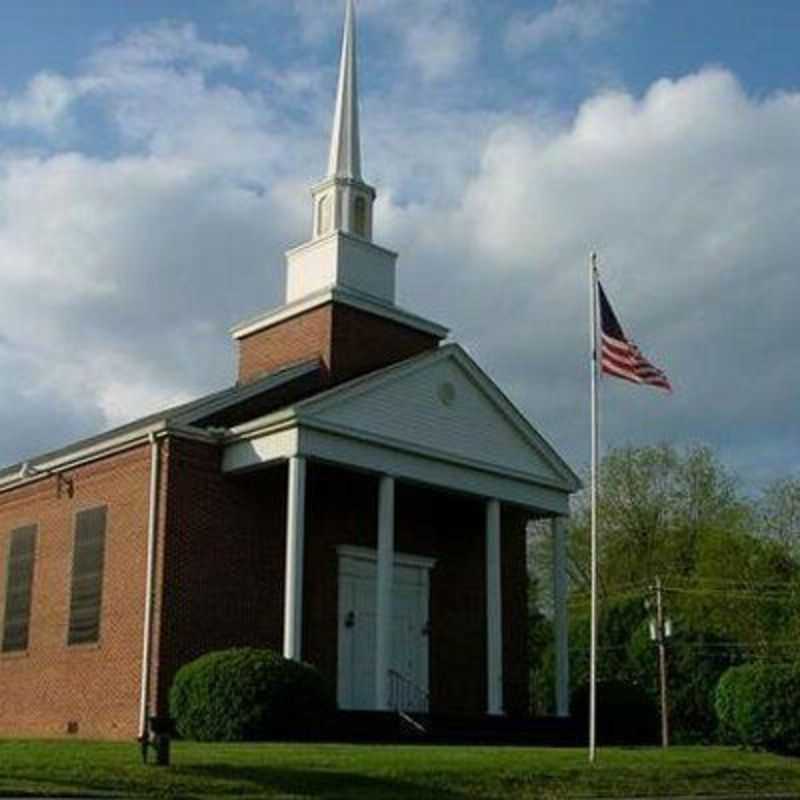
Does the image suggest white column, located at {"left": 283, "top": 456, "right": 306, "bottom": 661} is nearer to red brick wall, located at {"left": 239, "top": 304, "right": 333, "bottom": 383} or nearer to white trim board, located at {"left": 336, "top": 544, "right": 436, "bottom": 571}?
white trim board, located at {"left": 336, "top": 544, "right": 436, "bottom": 571}

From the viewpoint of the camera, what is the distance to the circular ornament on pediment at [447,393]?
2992 centimetres

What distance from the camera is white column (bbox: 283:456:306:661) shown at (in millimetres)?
25094

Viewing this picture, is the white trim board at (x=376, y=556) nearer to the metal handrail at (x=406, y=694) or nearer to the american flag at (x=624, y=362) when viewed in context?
the metal handrail at (x=406, y=694)

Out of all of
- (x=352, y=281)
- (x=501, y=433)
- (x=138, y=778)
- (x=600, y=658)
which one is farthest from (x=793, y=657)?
(x=138, y=778)

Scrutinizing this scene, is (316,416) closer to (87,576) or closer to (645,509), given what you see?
(87,576)

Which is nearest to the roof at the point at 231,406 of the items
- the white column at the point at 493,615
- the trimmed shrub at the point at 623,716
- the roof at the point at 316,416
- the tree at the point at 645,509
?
the roof at the point at 316,416

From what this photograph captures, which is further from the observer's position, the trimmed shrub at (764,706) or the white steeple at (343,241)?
the white steeple at (343,241)

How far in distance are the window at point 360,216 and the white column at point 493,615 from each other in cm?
718

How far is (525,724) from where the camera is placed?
27219 mm

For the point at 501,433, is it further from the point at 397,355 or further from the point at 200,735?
the point at 200,735

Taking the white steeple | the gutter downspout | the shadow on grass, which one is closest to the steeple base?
the white steeple

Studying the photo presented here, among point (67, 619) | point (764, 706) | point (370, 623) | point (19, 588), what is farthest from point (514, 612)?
point (19, 588)

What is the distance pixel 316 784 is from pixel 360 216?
18.1 m

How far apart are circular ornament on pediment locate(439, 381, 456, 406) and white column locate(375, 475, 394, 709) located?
2906mm
